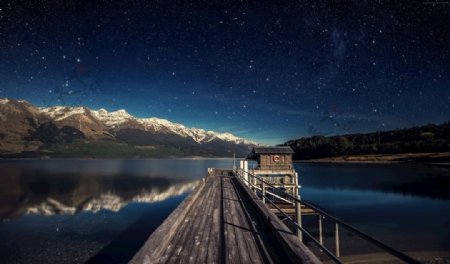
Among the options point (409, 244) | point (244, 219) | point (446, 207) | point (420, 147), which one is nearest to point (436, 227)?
point (409, 244)

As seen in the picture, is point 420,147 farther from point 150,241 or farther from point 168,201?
point 150,241

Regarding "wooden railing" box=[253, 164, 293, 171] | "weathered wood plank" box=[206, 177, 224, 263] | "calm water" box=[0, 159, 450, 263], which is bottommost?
"calm water" box=[0, 159, 450, 263]

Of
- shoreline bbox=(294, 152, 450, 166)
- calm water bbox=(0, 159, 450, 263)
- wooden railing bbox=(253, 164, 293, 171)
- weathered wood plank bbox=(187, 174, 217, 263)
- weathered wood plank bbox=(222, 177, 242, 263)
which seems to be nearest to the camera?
weathered wood plank bbox=(222, 177, 242, 263)

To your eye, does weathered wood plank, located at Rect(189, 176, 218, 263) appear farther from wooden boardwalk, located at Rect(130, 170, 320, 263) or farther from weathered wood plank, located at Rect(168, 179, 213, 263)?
weathered wood plank, located at Rect(168, 179, 213, 263)

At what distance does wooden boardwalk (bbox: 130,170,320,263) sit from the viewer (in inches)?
293

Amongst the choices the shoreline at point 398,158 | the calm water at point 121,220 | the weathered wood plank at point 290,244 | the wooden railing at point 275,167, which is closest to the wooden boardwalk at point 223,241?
the weathered wood plank at point 290,244

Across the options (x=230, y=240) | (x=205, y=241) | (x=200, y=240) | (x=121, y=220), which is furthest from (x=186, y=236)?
(x=121, y=220)

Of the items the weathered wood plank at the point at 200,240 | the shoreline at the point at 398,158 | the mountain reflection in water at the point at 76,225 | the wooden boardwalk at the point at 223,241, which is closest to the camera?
the wooden boardwalk at the point at 223,241

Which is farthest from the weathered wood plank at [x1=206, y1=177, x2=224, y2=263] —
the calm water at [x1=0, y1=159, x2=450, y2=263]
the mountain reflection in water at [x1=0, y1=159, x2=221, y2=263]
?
the mountain reflection in water at [x1=0, y1=159, x2=221, y2=263]

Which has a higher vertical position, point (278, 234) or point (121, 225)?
point (278, 234)

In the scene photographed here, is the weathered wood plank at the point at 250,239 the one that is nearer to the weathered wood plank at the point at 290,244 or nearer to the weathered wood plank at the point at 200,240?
the weathered wood plank at the point at 290,244

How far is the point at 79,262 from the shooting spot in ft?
64.3

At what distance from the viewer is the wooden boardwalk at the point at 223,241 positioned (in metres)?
7.43

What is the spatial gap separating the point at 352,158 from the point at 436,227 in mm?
158523
